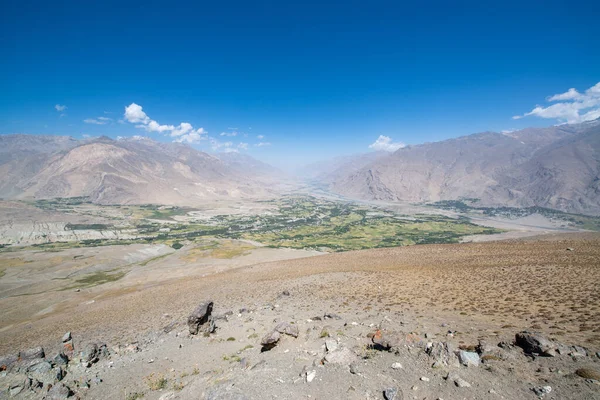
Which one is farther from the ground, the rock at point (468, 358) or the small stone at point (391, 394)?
the rock at point (468, 358)

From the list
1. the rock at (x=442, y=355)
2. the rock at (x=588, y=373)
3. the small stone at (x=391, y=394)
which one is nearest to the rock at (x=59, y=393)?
the small stone at (x=391, y=394)

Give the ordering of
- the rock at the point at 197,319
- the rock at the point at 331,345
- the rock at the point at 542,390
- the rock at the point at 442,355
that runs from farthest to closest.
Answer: the rock at the point at 197,319 → the rock at the point at 331,345 → the rock at the point at 442,355 → the rock at the point at 542,390

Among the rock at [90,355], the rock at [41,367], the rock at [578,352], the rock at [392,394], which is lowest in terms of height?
the rock at [90,355]

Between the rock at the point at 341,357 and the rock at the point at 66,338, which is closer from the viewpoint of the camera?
the rock at the point at 341,357

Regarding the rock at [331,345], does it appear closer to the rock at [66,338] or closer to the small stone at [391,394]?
the small stone at [391,394]

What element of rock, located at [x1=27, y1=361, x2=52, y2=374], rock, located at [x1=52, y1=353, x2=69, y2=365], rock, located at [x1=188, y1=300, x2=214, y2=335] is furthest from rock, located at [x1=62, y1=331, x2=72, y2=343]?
rock, located at [x1=188, y1=300, x2=214, y2=335]

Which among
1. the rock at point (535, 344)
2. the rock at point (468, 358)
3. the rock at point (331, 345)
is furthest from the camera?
the rock at point (331, 345)

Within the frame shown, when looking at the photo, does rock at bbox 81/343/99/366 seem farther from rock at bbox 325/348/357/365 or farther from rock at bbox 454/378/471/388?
rock at bbox 454/378/471/388
